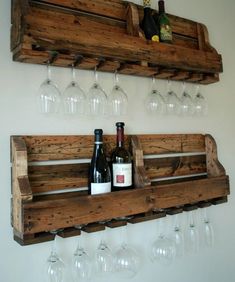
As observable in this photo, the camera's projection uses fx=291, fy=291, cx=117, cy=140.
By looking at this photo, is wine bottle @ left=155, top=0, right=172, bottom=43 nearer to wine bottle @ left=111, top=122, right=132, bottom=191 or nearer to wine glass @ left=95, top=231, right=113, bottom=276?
wine bottle @ left=111, top=122, right=132, bottom=191

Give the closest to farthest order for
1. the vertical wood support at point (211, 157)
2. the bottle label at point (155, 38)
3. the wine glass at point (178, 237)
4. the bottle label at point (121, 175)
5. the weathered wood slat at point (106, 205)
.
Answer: the weathered wood slat at point (106, 205) < the bottle label at point (121, 175) < the bottle label at point (155, 38) < the wine glass at point (178, 237) < the vertical wood support at point (211, 157)

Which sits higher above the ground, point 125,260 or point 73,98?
point 73,98

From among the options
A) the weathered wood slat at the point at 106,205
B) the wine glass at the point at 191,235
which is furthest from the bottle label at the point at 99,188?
the wine glass at the point at 191,235

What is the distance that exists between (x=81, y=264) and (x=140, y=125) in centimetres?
59

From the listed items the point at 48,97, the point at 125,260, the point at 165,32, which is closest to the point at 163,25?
the point at 165,32

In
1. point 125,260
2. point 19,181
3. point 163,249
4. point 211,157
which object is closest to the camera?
point 19,181

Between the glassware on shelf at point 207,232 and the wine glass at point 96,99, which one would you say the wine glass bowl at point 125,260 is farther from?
the wine glass at point 96,99

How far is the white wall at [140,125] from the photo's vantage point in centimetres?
92

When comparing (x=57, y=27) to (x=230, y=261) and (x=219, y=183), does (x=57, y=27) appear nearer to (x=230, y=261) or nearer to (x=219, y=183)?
Answer: (x=219, y=183)

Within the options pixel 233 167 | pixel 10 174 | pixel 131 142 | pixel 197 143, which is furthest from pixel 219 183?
pixel 10 174

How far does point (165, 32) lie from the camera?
1.20 meters

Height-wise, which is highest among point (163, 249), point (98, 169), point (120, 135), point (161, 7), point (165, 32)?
point (161, 7)

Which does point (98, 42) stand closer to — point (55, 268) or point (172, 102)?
point (172, 102)

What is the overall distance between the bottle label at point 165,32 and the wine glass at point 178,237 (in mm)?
792
